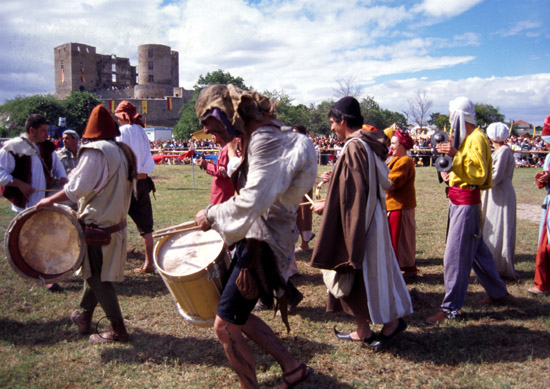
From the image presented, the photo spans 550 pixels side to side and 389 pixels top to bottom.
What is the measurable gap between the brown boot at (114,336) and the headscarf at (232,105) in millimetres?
2190

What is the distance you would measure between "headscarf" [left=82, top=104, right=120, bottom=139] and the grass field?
178cm

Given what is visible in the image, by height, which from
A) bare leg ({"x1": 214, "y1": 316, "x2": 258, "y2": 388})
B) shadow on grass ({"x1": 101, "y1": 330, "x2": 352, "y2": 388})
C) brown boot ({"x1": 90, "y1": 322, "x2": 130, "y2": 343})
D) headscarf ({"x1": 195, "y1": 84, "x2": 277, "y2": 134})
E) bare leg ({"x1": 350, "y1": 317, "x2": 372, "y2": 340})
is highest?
headscarf ({"x1": 195, "y1": 84, "x2": 277, "y2": 134})

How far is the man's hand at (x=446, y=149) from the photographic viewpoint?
3.95 meters

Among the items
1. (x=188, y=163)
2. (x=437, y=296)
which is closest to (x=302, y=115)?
(x=188, y=163)

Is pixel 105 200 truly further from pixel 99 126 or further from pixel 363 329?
pixel 363 329

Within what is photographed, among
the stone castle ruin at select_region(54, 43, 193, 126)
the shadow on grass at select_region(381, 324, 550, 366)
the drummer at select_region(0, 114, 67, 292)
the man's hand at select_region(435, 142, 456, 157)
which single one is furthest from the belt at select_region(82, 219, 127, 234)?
the stone castle ruin at select_region(54, 43, 193, 126)

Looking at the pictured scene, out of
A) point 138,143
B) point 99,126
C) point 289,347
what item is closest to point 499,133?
point 289,347

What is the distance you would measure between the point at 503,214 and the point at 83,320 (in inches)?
189

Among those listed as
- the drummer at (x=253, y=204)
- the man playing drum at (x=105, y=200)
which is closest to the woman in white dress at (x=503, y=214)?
the drummer at (x=253, y=204)

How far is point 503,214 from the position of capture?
541 centimetres

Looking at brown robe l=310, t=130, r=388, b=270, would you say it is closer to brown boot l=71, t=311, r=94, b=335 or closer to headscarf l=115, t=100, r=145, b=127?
brown boot l=71, t=311, r=94, b=335

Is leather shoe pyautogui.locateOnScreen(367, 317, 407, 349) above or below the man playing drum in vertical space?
below

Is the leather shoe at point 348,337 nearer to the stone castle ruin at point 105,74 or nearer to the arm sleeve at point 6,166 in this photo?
the arm sleeve at point 6,166

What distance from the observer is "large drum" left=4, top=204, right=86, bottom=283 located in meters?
3.50
